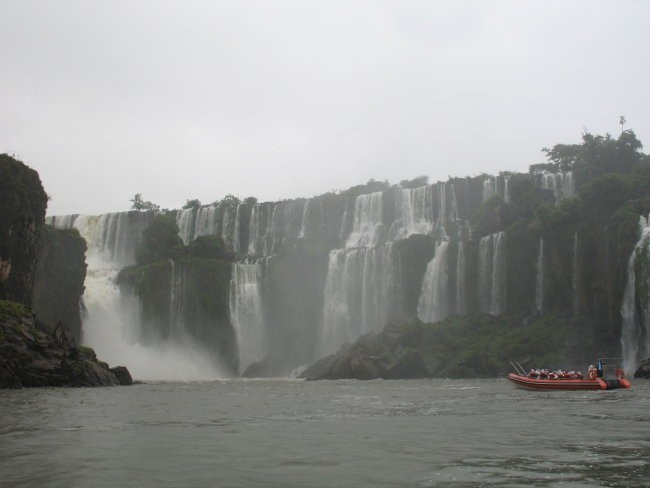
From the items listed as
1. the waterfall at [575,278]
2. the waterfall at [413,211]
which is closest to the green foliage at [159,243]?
the waterfall at [413,211]

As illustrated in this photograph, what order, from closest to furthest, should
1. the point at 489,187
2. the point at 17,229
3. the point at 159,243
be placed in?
the point at 17,229 → the point at 489,187 → the point at 159,243

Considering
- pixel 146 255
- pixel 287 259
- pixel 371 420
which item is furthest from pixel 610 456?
pixel 146 255

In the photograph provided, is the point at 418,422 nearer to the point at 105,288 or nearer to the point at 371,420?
the point at 371,420

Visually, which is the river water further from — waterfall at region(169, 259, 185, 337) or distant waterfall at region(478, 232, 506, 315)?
waterfall at region(169, 259, 185, 337)

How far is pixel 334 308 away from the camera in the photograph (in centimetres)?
6831

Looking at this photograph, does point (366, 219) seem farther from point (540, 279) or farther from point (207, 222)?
point (540, 279)

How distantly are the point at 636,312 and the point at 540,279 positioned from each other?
10345 mm

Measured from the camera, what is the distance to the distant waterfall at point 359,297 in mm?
66750

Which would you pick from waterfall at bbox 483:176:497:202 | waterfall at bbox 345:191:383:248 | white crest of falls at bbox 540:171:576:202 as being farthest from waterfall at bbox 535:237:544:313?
waterfall at bbox 345:191:383:248

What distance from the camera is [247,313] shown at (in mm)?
70000

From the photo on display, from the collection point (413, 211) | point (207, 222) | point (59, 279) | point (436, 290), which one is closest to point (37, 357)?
point (59, 279)

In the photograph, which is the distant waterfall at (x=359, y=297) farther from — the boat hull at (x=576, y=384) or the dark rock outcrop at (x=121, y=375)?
the boat hull at (x=576, y=384)

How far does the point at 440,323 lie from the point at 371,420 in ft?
128

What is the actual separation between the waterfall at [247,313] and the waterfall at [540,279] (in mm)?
26353
